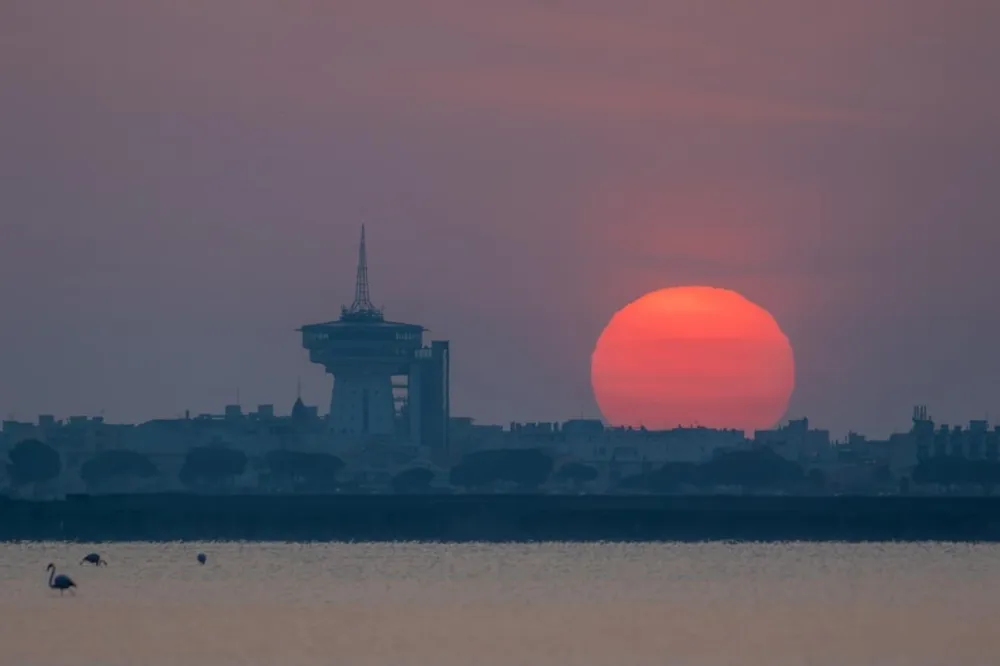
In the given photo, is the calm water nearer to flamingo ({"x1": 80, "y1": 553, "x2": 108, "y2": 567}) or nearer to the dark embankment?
flamingo ({"x1": 80, "y1": 553, "x2": 108, "y2": 567})

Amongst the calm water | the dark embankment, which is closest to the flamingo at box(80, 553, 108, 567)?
the calm water

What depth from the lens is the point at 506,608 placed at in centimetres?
6088

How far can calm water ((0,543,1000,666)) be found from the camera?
4978 centimetres

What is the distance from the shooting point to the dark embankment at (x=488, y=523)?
102m

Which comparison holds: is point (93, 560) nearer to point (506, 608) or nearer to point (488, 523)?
point (506, 608)

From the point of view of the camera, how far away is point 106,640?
52844 mm

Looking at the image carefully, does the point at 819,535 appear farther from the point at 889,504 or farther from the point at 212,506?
the point at 212,506

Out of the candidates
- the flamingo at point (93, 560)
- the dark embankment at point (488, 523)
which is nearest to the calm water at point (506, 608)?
the flamingo at point (93, 560)

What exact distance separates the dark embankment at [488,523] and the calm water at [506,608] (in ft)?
45.1

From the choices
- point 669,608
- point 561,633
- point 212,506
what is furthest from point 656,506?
point 561,633

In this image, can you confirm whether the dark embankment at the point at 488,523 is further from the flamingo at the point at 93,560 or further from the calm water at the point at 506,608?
the flamingo at the point at 93,560

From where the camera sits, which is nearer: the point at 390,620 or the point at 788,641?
the point at 788,641

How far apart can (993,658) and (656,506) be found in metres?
70.5

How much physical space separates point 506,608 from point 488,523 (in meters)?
44.5
